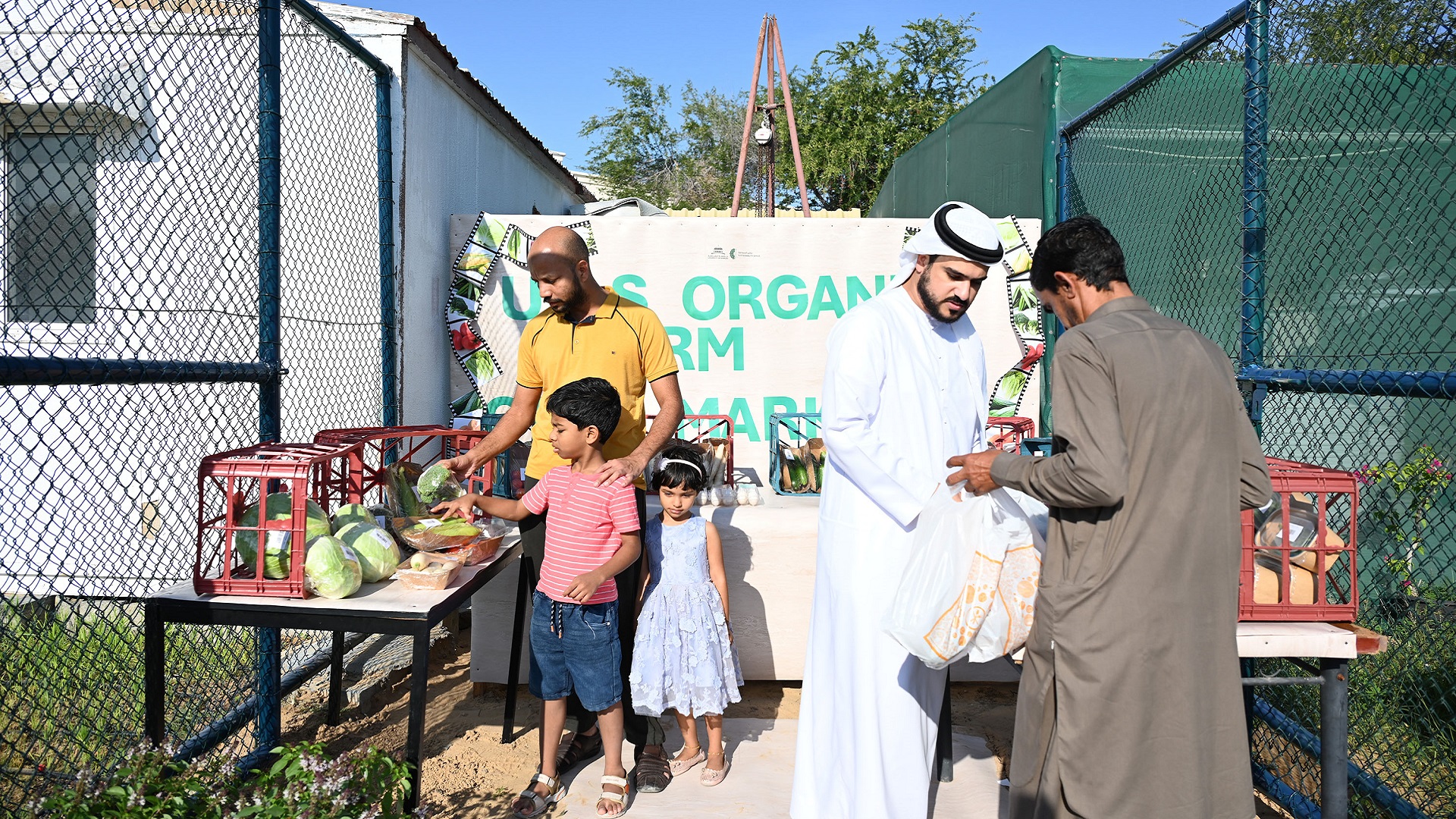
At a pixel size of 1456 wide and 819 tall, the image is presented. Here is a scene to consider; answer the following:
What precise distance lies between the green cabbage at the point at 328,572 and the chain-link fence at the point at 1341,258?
3.70 meters

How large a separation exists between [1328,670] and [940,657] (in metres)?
1.17

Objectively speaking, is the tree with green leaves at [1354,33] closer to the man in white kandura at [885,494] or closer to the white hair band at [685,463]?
the man in white kandura at [885,494]

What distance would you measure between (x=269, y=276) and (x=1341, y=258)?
5.35m

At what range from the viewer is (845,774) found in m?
3.17

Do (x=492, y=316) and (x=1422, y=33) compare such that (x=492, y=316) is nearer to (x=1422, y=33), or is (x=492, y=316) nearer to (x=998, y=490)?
(x=998, y=490)

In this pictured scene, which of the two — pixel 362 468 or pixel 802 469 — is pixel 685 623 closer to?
pixel 362 468

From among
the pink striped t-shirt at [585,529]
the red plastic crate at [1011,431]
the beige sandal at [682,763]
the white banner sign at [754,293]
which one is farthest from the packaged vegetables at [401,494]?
the red plastic crate at [1011,431]

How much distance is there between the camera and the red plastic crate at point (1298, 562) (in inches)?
112

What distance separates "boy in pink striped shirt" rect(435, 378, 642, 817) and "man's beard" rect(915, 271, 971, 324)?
46.0 inches

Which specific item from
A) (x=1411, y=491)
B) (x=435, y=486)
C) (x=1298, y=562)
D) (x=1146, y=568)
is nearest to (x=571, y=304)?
(x=435, y=486)

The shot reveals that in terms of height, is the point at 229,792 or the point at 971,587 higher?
the point at 971,587

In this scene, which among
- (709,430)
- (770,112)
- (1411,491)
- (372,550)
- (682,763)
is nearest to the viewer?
(372,550)

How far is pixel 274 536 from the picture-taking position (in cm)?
317

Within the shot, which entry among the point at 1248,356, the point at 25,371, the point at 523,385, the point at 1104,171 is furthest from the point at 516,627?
the point at 1104,171
